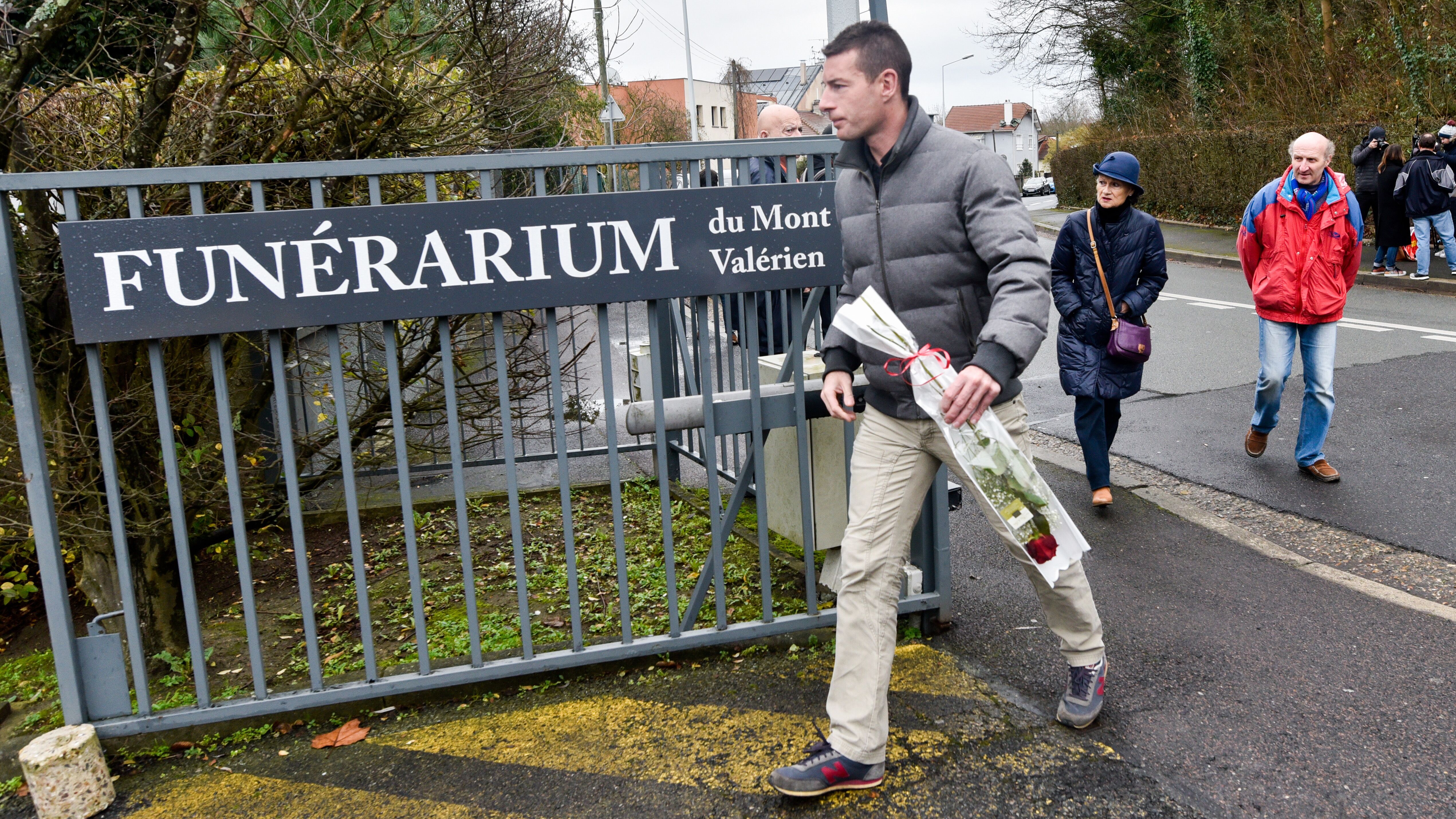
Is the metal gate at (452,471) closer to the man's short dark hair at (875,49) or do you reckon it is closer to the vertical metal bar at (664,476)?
the vertical metal bar at (664,476)

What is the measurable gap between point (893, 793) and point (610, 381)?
1.50 metres

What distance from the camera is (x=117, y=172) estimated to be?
9.73 ft

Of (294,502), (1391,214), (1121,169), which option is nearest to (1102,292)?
(1121,169)

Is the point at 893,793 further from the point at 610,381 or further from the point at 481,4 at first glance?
the point at 481,4

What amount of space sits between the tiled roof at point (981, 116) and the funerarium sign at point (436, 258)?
11637 cm

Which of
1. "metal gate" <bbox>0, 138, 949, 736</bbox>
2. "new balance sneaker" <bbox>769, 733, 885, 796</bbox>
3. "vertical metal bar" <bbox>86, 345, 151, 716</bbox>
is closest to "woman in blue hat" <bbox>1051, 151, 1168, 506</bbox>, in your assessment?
"metal gate" <bbox>0, 138, 949, 736</bbox>

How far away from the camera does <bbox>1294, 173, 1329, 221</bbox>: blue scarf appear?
5.93 metres

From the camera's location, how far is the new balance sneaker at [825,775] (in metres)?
2.91

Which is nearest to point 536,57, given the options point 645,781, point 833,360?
point 833,360

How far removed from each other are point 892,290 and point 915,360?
27cm

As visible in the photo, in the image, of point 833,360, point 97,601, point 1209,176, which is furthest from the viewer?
point 1209,176

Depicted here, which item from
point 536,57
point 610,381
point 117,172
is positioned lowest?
point 610,381

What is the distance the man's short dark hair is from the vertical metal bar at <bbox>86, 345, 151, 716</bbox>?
7.13 feet

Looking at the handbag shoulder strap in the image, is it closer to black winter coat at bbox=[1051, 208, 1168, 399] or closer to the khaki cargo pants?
black winter coat at bbox=[1051, 208, 1168, 399]
